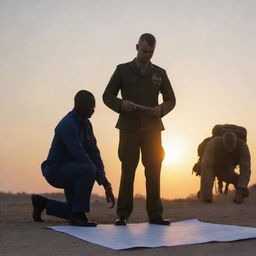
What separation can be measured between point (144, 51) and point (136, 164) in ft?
3.90

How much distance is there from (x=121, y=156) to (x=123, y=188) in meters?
0.34

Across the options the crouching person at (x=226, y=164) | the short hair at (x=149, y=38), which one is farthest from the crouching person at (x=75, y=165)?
the crouching person at (x=226, y=164)

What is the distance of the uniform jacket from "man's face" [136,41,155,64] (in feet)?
0.38

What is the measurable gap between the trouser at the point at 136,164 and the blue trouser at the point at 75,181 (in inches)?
15.3

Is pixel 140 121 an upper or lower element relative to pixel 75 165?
upper

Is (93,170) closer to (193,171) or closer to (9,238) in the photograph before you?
(9,238)

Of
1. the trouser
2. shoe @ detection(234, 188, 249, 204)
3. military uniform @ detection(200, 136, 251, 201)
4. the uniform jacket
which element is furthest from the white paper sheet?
military uniform @ detection(200, 136, 251, 201)

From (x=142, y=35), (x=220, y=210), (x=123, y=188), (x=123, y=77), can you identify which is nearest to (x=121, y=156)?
(x=123, y=188)

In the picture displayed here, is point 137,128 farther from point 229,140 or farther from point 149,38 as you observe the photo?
point 229,140

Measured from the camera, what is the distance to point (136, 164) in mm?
5676

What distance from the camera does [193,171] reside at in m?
10.6

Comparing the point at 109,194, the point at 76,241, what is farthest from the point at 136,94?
the point at 76,241

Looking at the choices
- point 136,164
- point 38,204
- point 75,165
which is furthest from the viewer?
point 38,204

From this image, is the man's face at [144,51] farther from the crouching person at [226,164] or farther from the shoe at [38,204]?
the crouching person at [226,164]
